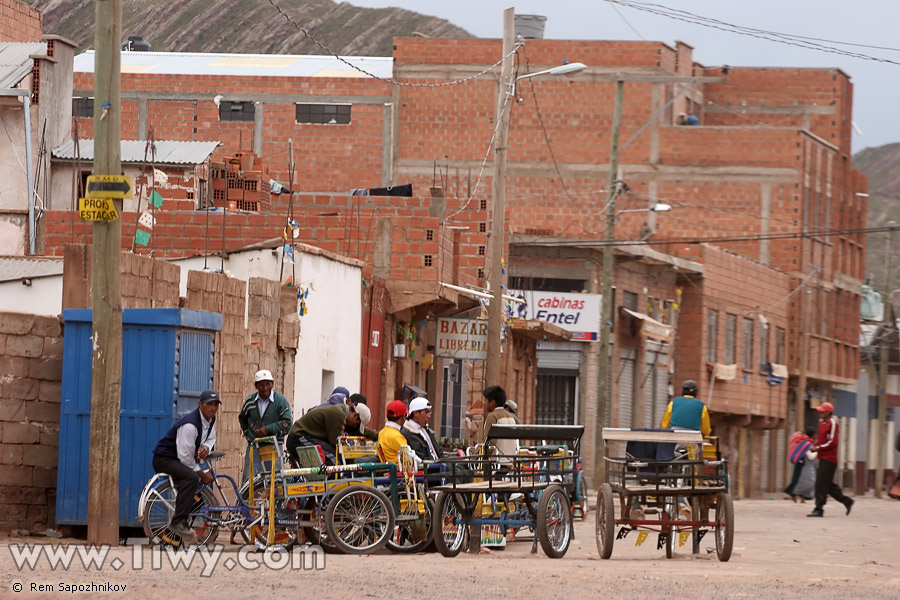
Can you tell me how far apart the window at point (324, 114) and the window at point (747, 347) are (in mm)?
14419

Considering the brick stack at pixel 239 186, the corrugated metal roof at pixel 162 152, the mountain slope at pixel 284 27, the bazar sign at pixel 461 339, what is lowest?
the bazar sign at pixel 461 339

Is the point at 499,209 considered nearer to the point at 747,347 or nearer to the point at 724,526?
the point at 724,526

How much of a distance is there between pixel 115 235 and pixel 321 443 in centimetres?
293

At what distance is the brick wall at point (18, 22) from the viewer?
4053cm

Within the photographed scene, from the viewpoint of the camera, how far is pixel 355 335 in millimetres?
24531

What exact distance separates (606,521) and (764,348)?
39.8m

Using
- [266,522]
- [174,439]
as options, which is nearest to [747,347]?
[266,522]

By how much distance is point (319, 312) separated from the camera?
22594 millimetres

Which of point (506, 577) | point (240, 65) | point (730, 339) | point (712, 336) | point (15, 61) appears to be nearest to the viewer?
point (506, 577)

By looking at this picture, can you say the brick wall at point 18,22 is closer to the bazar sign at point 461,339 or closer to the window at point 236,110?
the window at point 236,110

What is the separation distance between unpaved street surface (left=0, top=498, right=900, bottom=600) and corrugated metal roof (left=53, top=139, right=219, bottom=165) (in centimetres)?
1524

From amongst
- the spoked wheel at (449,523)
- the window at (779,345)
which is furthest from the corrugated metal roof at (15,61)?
the window at (779,345)

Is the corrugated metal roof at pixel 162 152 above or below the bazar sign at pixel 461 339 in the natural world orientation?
above

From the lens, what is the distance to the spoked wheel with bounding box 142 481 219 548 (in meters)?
14.8
